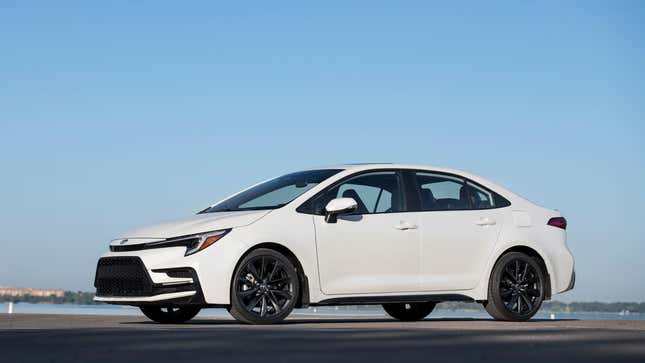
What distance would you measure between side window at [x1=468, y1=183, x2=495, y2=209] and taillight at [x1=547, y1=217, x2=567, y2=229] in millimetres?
772

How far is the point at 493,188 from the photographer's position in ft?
46.8

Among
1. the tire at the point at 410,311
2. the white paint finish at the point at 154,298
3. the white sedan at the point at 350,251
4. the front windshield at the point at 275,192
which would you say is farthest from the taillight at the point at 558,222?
the white paint finish at the point at 154,298

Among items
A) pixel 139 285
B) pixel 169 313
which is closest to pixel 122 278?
pixel 139 285

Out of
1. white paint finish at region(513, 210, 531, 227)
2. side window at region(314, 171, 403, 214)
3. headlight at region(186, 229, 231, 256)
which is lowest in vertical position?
white paint finish at region(513, 210, 531, 227)

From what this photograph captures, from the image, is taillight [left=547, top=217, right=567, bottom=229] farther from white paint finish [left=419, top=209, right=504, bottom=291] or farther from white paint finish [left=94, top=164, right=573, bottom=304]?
white paint finish [left=419, top=209, right=504, bottom=291]

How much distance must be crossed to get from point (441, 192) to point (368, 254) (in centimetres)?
139

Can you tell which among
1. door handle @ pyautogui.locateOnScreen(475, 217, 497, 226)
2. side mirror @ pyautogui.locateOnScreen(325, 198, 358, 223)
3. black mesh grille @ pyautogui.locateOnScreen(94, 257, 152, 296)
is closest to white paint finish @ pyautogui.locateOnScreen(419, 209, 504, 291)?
door handle @ pyautogui.locateOnScreen(475, 217, 497, 226)

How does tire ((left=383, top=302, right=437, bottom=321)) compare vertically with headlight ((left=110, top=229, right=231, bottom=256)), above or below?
below

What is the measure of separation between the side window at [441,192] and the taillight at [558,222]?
3.63 feet

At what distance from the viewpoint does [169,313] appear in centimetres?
1334

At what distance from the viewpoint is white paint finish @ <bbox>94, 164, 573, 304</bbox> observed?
1214cm

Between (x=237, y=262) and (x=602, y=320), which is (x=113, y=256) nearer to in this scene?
(x=237, y=262)

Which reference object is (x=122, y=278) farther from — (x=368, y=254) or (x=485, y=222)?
(x=485, y=222)

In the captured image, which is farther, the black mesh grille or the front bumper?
the black mesh grille
